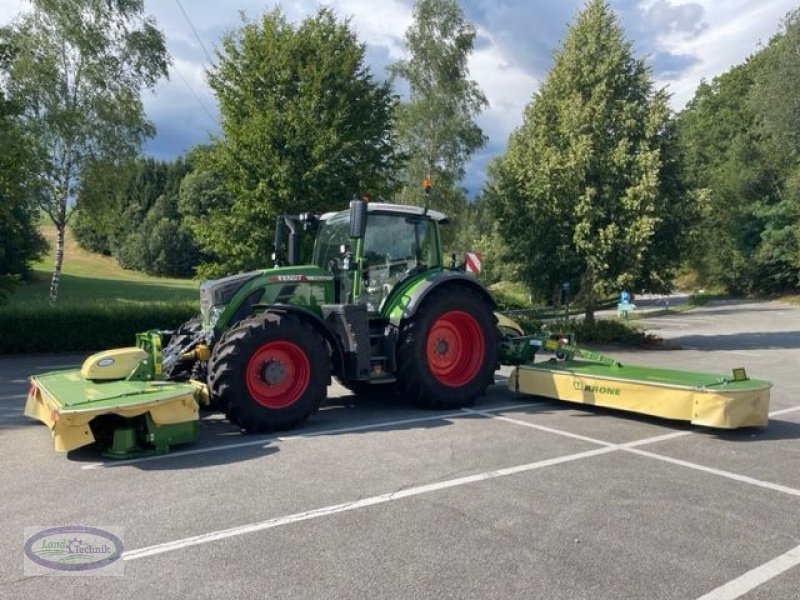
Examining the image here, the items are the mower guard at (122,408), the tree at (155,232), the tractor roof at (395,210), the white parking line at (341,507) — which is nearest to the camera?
the white parking line at (341,507)

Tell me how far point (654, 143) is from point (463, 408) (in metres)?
11.1

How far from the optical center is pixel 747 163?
4434 centimetres

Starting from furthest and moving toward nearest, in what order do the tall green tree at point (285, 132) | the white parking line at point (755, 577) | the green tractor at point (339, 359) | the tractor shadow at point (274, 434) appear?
the tall green tree at point (285, 132) < the green tractor at point (339, 359) < the tractor shadow at point (274, 434) < the white parking line at point (755, 577)

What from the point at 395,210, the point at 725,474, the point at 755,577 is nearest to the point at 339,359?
the point at 395,210

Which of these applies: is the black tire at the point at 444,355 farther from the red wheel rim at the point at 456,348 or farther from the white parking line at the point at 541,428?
the white parking line at the point at 541,428

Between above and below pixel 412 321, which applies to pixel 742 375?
below

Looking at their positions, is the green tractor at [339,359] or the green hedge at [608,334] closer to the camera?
the green tractor at [339,359]

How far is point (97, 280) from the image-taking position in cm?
5431

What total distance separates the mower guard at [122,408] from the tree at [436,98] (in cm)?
2284

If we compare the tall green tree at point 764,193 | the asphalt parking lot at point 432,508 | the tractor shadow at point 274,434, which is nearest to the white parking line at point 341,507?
the asphalt parking lot at point 432,508

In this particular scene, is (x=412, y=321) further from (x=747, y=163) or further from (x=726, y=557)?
(x=747, y=163)

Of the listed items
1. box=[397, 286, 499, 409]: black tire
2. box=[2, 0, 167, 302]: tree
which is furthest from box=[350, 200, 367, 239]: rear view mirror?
box=[2, 0, 167, 302]: tree

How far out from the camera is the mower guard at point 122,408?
535cm

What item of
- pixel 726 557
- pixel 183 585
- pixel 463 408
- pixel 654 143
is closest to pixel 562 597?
pixel 726 557
